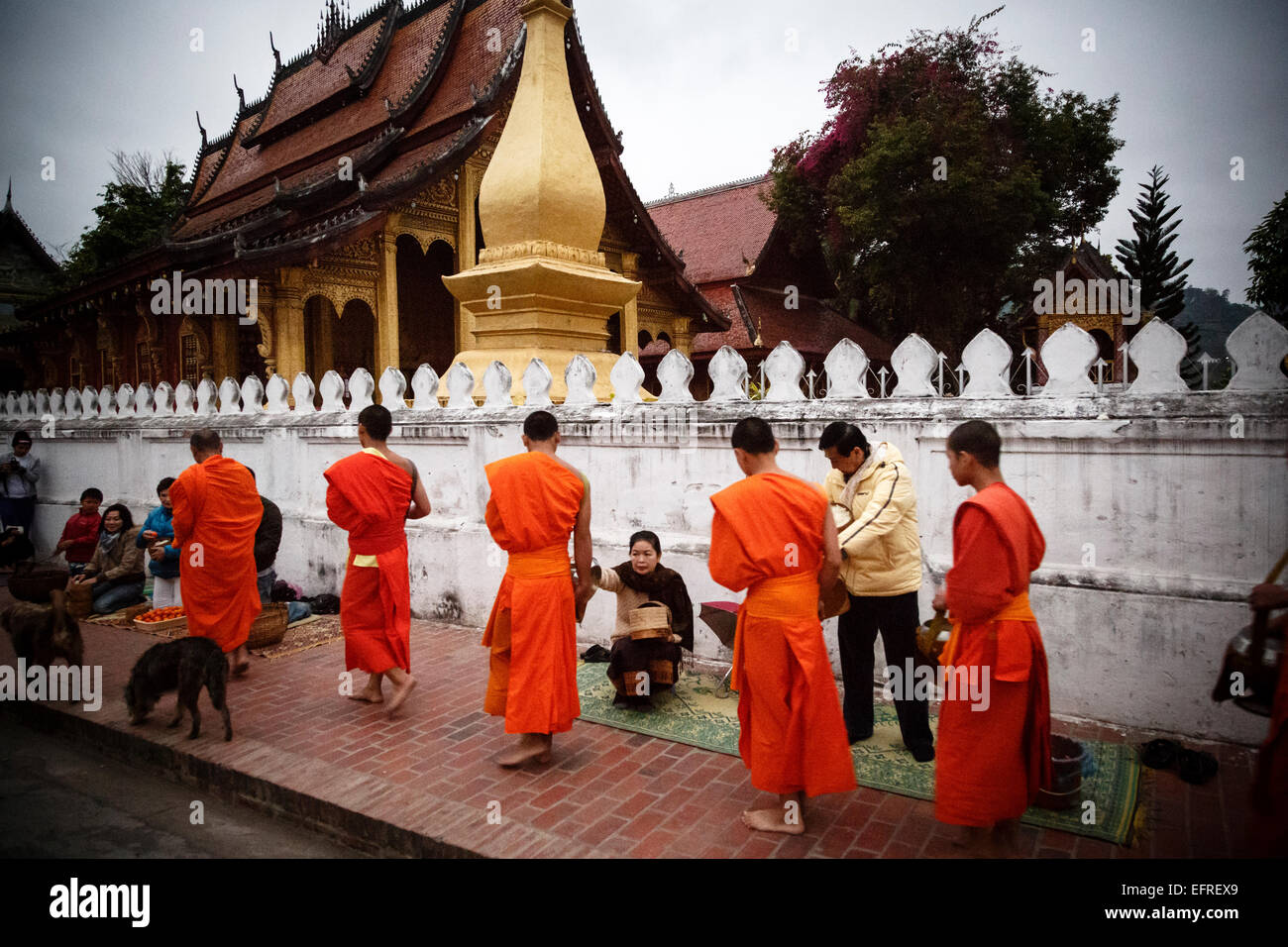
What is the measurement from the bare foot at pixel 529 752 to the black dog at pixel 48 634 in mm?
3413

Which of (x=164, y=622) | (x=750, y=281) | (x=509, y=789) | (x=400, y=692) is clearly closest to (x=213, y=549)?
(x=164, y=622)

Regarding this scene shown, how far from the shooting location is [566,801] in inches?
150

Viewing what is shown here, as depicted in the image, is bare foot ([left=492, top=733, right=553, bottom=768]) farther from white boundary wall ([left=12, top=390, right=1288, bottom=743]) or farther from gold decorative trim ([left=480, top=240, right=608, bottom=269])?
gold decorative trim ([left=480, top=240, right=608, bottom=269])

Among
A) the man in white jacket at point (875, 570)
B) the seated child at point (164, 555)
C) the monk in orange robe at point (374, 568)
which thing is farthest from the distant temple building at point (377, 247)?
the man in white jacket at point (875, 570)

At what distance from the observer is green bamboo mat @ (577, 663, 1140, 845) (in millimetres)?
3514

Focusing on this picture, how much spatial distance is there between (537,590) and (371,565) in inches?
54.5

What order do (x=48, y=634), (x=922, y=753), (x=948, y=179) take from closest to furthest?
(x=922, y=753), (x=48, y=634), (x=948, y=179)

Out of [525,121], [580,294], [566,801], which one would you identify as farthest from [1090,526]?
[525,121]

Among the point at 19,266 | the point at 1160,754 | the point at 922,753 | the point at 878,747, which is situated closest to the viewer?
the point at 1160,754

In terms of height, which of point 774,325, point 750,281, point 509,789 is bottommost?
point 509,789

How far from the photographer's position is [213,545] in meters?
5.68

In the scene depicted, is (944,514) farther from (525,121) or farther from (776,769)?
(525,121)

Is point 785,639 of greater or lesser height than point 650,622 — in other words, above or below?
above

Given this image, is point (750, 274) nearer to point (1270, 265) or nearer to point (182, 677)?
point (1270, 265)
